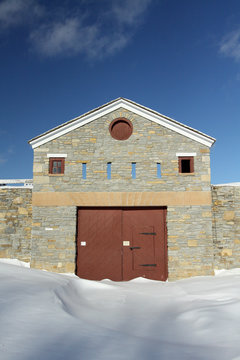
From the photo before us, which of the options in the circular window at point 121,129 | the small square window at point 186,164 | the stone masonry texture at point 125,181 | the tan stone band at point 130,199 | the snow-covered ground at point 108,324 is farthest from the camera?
the circular window at point 121,129

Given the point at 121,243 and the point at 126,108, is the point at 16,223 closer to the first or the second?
the point at 121,243

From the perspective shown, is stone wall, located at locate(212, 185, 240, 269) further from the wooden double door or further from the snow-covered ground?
the snow-covered ground

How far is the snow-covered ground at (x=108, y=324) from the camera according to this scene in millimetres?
2801

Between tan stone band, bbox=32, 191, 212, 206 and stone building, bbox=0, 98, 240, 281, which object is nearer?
stone building, bbox=0, 98, 240, 281

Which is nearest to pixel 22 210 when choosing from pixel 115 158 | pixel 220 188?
pixel 115 158

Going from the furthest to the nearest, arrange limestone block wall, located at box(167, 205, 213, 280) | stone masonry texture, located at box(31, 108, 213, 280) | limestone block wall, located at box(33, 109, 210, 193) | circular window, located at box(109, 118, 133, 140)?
circular window, located at box(109, 118, 133, 140) < limestone block wall, located at box(33, 109, 210, 193) < stone masonry texture, located at box(31, 108, 213, 280) < limestone block wall, located at box(167, 205, 213, 280)

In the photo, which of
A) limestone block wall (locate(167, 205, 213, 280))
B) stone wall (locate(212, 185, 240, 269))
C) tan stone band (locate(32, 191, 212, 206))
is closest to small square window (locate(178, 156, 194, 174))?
tan stone band (locate(32, 191, 212, 206))

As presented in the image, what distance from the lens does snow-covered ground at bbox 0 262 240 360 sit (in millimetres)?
2801

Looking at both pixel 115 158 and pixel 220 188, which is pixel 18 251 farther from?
pixel 220 188

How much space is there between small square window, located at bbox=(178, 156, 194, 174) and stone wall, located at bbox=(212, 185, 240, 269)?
1.13m

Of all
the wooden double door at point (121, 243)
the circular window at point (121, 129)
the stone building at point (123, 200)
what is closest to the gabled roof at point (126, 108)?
the stone building at point (123, 200)

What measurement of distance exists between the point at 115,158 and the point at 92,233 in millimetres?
2917

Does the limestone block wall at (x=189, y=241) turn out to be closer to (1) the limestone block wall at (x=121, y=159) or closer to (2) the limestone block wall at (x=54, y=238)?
(1) the limestone block wall at (x=121, y=159)

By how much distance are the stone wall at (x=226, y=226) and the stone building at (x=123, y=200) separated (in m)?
0.05
